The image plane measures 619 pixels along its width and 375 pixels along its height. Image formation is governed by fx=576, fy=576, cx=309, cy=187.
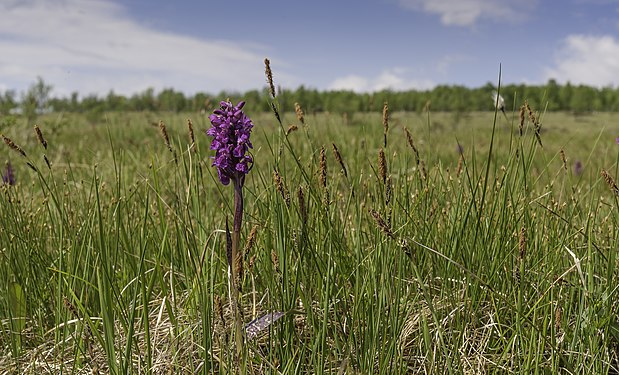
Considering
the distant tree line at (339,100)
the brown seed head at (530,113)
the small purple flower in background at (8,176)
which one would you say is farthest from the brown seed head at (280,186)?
the distant tree line at (339,100)

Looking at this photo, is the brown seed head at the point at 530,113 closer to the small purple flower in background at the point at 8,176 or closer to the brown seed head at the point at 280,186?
the brown seed head at the point at 280,186

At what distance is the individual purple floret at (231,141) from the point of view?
1665 mm

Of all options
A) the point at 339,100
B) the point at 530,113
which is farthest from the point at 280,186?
the point at 339,100

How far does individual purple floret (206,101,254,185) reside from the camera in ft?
5.46

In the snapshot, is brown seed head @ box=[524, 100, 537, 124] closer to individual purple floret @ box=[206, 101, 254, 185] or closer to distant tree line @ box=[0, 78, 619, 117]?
individual purple floret @ box=[206, 101, 254, 185]

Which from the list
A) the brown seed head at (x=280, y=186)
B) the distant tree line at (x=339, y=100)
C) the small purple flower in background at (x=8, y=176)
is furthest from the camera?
the distant tree line at (x=339, y=100)

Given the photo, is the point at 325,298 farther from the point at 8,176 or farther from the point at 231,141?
the point at 8,176

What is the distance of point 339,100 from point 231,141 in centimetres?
2876

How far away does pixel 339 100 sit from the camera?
1183 inches

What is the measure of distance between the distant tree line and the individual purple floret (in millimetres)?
8583

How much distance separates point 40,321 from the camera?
8.22 ft

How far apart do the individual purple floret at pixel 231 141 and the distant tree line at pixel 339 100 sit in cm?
858

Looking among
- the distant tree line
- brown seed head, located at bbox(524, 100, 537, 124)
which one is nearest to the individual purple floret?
brown seed head, located at bbox(524, 100, 537, 124)

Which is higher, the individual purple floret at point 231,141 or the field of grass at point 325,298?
the individual purple floret at point 231,141
